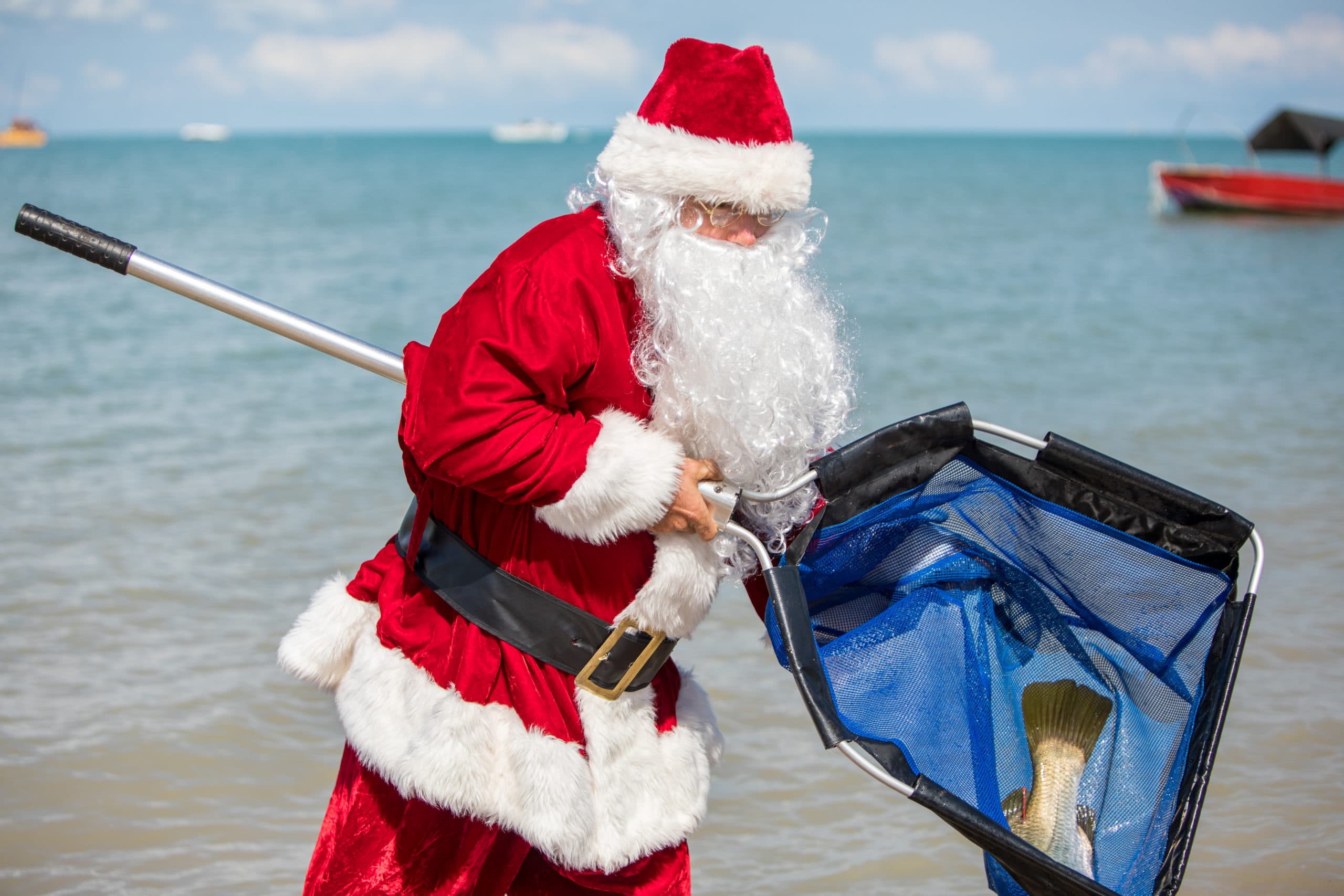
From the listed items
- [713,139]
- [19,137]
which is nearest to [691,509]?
[713,139]

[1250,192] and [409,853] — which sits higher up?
[1250,192]

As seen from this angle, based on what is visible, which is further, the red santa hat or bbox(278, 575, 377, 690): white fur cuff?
bbox(278, 575, 377, 690): white fur cuff

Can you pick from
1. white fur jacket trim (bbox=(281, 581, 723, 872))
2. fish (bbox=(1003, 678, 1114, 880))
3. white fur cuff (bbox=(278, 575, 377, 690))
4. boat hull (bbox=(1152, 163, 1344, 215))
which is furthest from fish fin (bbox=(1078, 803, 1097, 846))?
boat hull (bbox=(1152, 163, 1344, 215))

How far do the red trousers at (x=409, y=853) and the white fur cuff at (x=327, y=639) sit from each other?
0.19 metres

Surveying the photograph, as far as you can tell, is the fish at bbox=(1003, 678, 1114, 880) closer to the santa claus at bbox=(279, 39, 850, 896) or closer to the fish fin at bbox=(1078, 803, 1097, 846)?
the fish fin at bbox=(1078, 803, 1097, 846)

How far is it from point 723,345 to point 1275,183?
30501 millimetres

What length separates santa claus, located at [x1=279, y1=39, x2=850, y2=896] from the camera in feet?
5.88

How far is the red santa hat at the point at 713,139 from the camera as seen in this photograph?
1.91 meters

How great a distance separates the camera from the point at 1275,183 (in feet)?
91.0

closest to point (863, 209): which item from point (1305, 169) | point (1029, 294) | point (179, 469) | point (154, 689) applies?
point (1029, 294)

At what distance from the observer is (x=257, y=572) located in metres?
5.00

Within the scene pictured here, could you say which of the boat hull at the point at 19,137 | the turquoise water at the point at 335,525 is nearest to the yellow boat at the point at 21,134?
the boat hull at the point at 19,137

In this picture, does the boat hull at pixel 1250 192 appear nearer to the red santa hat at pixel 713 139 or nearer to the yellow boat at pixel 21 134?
the red santa hat at pixel 713 139

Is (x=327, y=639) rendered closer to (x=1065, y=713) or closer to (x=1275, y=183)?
(x=1065, y=713)
